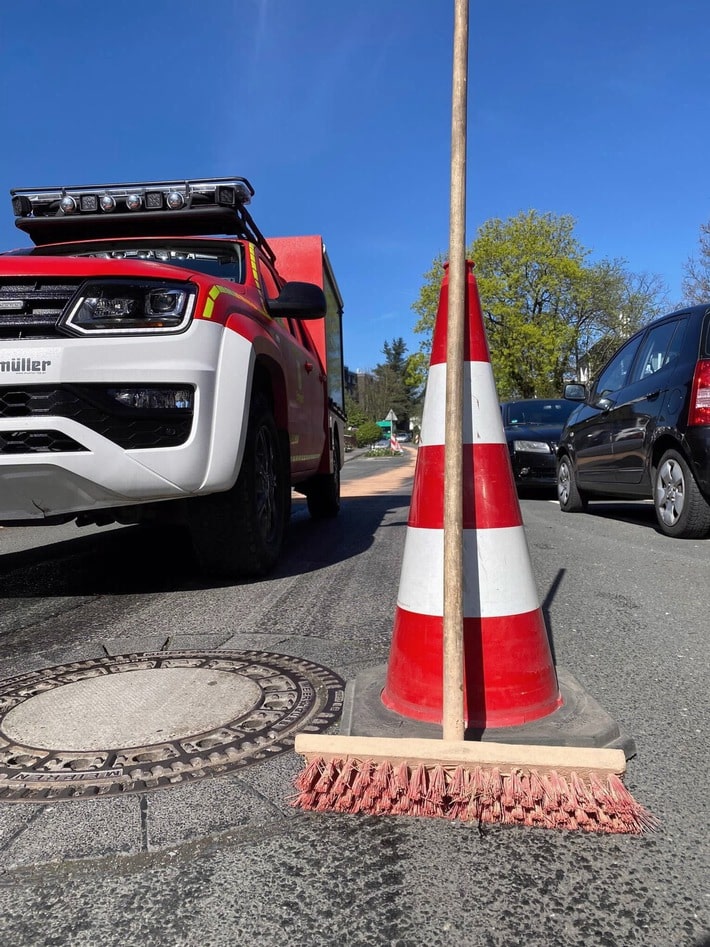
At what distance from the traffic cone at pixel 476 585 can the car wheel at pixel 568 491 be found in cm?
595

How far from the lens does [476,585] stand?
200cm

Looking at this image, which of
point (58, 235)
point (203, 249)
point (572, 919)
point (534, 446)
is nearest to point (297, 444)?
point (203, 249)

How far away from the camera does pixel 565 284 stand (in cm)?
3744

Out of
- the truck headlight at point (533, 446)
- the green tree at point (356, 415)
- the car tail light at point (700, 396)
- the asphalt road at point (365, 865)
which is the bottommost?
the asphalt road at point (365, 865)

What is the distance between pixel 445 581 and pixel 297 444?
11.5ft

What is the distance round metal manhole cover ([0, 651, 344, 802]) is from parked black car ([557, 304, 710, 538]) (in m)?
3.76

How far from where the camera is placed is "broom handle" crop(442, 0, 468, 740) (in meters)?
1.79

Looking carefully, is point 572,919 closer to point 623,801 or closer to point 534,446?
point 623,801

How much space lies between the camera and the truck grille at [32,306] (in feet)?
10.00

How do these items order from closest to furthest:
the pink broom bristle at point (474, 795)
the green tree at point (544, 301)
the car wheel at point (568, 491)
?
the pink broom bristle at point (474, 795)
the car wheel at point (568, 491)
the green tree at point (544, 301)

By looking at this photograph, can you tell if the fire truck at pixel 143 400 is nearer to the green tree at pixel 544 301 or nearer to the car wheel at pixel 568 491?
the car wheel at pixel 568 491

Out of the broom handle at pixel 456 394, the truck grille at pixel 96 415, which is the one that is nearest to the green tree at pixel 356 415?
the truck grille at pixel 96 415

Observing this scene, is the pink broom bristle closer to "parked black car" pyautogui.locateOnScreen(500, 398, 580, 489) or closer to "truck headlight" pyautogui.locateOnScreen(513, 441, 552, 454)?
"parked black car" pyautogui.locateOnScreen(500, 398, 580, 489)

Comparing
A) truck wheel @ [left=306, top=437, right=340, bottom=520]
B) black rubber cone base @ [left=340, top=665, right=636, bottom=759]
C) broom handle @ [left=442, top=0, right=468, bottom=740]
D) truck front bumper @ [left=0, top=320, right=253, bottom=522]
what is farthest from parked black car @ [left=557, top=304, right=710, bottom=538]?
broom handle @ [left=442, top=0, right=468, bottom=740]
